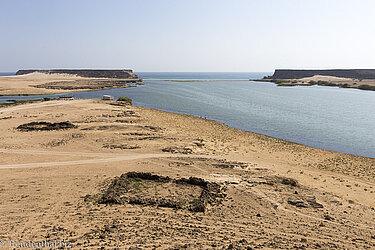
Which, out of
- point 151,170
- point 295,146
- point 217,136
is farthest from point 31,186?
point 295,146

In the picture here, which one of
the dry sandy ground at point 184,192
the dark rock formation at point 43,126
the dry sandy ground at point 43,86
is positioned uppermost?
the dry sandy ground at point 43,86

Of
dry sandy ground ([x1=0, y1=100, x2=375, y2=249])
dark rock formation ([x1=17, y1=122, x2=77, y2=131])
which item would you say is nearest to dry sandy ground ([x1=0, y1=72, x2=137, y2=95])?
dark rock formation ([x1=17, y1=122, x2=77, y2=131])

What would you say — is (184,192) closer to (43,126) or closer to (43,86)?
(43,126)

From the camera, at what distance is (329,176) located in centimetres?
2072

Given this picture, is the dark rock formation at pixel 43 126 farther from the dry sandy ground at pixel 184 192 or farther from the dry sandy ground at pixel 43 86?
the dry sandy ground at pixel 43 86

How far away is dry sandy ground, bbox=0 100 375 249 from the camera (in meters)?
11.5

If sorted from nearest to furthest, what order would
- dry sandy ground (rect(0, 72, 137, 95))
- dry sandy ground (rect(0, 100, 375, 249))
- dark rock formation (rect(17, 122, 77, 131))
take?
dry sandy ground (rect(0, 100, 375, 249)), dark rock formation (rect(17, 122, 77, 131)), dry sandy ground (rect(0, 72, 137, 95))

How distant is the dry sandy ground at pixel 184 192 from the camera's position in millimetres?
11484

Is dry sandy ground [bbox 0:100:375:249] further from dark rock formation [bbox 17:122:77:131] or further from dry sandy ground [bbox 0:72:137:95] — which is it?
dry sandy ground [bbox 0:72:137:95]

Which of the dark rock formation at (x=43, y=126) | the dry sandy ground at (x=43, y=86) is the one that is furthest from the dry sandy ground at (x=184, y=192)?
the dry sandy ground at (x=43, y=86)

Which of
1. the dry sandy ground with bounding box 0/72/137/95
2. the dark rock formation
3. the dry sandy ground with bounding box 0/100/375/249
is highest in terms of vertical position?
the dry sandy ground with bounding box 0/72/137/95

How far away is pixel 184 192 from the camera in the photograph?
53.1ft

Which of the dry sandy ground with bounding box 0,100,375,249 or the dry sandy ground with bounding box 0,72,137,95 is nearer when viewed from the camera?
the dry sandy ground with bounding box 0,100,375,249

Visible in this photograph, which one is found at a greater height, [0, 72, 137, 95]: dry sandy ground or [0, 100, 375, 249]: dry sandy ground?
[0, 72, 137, 95]: dry sandy ground
